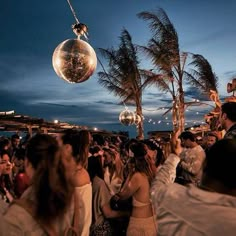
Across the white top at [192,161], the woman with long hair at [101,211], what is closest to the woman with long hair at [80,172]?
the woman with long hair at [101,211]

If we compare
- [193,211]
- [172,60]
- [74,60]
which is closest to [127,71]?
[172,60]

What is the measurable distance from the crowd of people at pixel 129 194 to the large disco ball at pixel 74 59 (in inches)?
53.1

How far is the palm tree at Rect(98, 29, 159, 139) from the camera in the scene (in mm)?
26633

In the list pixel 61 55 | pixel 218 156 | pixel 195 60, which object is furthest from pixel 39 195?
pixel 195 60

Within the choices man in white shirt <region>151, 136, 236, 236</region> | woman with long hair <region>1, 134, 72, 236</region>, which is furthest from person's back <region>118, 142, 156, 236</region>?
man in white shirt <region>151, 136, 236, 236</region>

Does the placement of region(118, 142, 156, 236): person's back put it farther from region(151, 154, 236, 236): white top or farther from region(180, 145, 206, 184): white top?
region(151, 154, 236, 236): white top

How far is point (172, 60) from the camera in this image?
77.9ft

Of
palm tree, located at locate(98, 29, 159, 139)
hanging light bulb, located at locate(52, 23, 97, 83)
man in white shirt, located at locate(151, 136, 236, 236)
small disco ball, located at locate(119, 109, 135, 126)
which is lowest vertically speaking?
man in white shirt, located at locate(151, 136, 236, 236)

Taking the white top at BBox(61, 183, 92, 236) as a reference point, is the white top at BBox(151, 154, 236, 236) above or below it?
above

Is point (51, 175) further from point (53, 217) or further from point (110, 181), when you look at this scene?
point (110, 181)

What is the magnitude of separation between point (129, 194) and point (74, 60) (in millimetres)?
2245

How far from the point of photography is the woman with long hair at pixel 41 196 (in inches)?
103

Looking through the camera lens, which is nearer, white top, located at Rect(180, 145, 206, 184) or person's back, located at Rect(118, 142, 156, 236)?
white top, located at Rect(180, 145, 206, 184)

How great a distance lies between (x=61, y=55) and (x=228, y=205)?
4.59 meters
